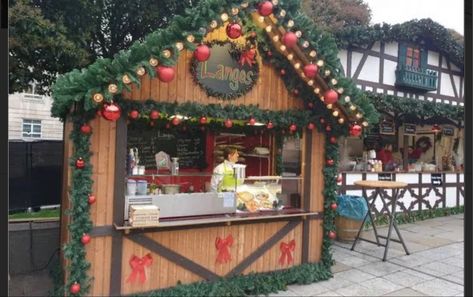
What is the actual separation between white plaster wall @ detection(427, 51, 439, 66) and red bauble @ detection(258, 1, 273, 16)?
8.74m

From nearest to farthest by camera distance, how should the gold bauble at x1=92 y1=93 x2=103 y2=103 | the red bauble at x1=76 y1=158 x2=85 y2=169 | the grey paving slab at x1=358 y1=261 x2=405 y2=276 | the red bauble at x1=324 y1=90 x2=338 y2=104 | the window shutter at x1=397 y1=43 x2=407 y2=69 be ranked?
1. the gold bauble at x1=92 y1=93 x2=103 y2=103
2. the red bauble at x1=76 y1=158 x2=85 y2=169
3. the red bauble at x1=324 y1=90 x2=338 y2=104
4. the grey paving slab at x1=358 y1=261 x2=405 y2=276
5. the window shutter at x1=397 y1=43 x2=407 y2=69

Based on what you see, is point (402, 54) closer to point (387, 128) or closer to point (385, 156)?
point (387, 128)

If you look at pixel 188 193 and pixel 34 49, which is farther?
pixel 34 49

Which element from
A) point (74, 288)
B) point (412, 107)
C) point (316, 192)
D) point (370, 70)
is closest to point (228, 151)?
point (316, 192)

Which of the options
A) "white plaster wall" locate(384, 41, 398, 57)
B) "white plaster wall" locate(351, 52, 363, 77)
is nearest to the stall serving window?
"white plaster wall" locate(351, 52, 363, 77)

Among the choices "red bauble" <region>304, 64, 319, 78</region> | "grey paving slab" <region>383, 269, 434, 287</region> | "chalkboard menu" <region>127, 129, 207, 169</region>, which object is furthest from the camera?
"chalkboard menu" <region>127, 129, 207, 169</region>

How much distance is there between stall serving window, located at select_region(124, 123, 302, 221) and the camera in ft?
15.9

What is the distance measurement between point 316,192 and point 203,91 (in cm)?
236

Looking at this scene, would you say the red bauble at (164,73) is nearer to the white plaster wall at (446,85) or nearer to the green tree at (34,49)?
the green tree at (34,49)

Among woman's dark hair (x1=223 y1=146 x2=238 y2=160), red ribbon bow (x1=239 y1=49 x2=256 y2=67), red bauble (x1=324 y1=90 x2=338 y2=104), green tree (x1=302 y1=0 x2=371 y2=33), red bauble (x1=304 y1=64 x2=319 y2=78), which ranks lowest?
woman's dark hair (x1=223 y1=146 x2=238 y2=160)

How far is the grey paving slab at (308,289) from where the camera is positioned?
5.14m

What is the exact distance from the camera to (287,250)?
5574 millimetres

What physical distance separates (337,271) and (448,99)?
8.24 metres

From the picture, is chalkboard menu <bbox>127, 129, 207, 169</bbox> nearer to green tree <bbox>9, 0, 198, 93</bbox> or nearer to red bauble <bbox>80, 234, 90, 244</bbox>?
green tree <bbox>9, 0, 198, 93</bbox>
